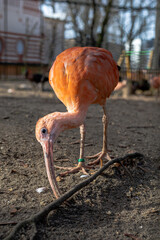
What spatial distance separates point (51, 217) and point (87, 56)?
1886 millimetres

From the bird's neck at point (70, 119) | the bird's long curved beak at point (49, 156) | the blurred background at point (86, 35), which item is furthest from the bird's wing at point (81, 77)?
the blurred background at point (86, 35)

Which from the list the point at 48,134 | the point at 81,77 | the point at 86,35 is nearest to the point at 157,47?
the point at 86,35

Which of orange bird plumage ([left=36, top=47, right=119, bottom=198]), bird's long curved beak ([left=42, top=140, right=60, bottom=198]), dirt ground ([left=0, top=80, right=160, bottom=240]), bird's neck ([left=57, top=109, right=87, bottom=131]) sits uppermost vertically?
orange bird plumage ([left=36, top=47, right=119, bottom=198])

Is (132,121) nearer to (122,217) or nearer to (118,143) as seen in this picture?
(118,143)

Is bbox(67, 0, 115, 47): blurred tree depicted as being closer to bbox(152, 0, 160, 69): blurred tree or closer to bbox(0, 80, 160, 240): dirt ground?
bbox(152, 0, 160, 69): blurred tree

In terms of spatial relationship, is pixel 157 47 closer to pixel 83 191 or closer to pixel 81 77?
pixel 81 77

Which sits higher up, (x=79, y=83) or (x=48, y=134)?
(x=79, y=83)

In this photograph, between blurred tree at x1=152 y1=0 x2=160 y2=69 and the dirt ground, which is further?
blurred tree at x1=152 y1=0 x2=160 y2=69

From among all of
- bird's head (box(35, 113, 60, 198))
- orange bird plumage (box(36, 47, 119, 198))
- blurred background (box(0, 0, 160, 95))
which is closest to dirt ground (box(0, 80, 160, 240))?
orange bird plumage (box(36, 47, 119, 198))

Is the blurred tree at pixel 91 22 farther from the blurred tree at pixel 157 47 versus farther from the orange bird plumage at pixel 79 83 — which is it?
the orange bird plumage at pixel 79 83

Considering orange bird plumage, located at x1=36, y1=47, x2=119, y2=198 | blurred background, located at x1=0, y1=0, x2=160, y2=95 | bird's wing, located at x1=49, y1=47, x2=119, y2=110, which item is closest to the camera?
orange bird plumage, located at x1=36, y1=47, x2=119, y2=198

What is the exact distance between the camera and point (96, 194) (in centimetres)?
279

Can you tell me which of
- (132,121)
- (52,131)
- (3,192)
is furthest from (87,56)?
(132,121)

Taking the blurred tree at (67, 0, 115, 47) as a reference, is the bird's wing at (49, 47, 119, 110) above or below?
below
